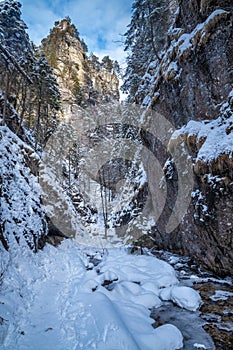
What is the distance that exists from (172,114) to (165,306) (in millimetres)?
8858

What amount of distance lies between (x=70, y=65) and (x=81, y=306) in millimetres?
54984

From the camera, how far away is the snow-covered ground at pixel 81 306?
3.68 metres

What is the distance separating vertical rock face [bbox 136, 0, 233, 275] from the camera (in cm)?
713

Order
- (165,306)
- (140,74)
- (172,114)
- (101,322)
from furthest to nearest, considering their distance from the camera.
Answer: (140,74), (172,114), (165,306), (101,322)

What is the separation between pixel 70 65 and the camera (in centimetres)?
5000

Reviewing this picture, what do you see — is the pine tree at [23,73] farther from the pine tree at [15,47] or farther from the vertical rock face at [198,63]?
the vertical rock face at [198,63]

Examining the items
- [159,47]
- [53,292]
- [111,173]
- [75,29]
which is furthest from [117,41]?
[75,29]

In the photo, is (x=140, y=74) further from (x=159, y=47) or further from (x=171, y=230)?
(x=171, y=230)

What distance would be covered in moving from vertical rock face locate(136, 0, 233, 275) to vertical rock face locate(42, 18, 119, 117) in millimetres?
38441

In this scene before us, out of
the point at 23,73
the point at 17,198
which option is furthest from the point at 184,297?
the point at 23,73

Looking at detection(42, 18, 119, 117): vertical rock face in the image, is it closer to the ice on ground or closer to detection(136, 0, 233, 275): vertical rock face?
detection(136, 0, 233, 275): vertical rock face

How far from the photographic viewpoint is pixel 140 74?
20906 millimetres

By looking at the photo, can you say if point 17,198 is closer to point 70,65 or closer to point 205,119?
point 205,119

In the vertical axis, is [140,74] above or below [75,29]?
below
